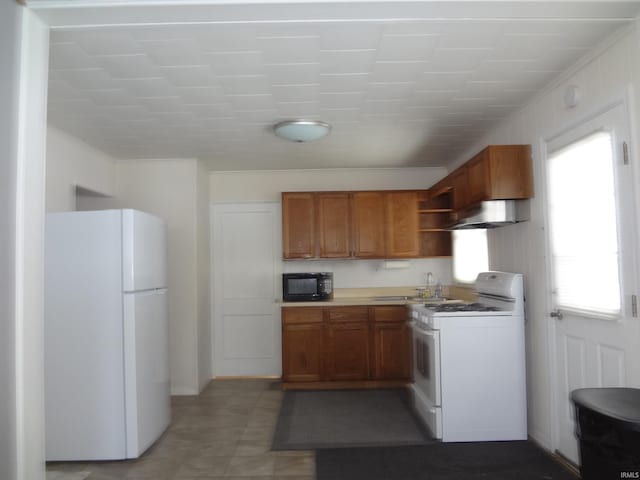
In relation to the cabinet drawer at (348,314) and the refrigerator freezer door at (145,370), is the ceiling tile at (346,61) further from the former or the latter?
the cabinet drawer at (348,314)

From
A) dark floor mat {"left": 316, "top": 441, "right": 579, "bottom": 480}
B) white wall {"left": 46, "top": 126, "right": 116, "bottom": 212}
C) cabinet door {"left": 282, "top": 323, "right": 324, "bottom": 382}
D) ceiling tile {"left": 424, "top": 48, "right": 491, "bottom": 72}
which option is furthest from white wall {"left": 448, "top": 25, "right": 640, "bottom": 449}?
white wall {"left": 46, "top": 126, "right": 116, "bottom": 212}

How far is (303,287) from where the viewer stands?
5074 millimetres

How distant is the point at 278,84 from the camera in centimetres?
296

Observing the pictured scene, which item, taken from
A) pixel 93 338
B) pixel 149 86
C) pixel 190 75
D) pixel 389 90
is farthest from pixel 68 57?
pixel 389 90

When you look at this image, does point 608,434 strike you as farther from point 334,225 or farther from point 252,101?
point 334,225

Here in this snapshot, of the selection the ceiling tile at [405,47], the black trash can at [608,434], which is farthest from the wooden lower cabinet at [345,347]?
the black trash can at [608,434]

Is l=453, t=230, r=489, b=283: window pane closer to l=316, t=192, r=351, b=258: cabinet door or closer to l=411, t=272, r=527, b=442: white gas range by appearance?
l=411, t=272, r=527, b=442: white gas range

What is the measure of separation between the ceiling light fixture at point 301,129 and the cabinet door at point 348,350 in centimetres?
205

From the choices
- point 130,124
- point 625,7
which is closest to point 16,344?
point 130,124

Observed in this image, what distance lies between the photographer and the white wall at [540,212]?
2539 mm

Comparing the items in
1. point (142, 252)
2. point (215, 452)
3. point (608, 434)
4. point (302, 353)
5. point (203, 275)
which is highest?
point (142, 252)

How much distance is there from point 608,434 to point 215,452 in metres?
2.59

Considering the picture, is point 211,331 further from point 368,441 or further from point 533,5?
point 533,5

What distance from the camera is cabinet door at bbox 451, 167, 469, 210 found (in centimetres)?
386
